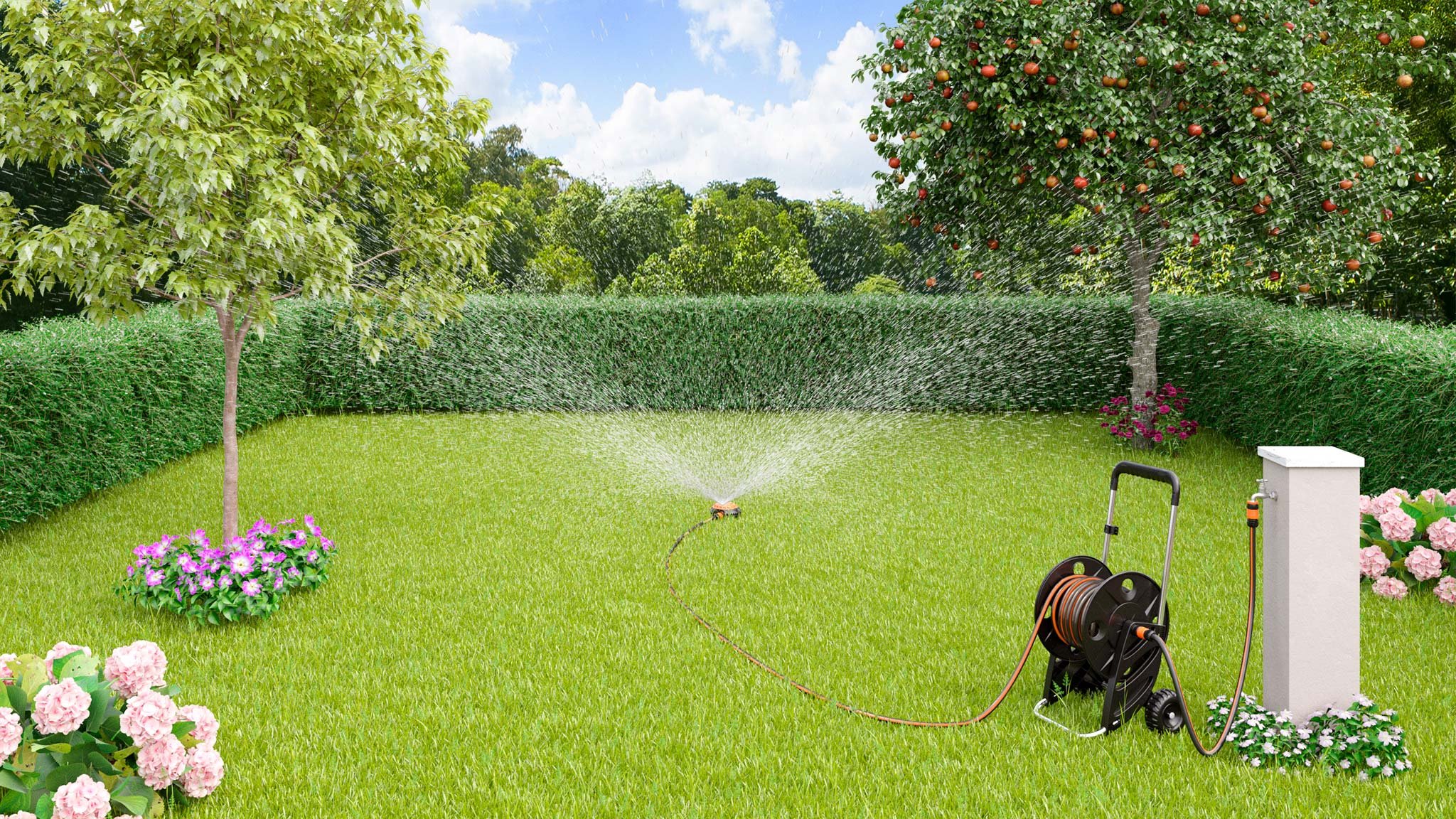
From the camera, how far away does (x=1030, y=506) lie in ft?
23.8

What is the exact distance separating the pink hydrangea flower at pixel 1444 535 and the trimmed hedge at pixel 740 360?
9.38 feet

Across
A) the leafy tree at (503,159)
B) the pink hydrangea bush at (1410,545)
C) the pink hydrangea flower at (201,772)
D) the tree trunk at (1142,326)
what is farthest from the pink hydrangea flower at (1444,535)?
the leafy tree at (503,159)

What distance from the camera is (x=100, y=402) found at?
23.1 feet

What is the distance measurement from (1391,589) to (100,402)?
358 inches

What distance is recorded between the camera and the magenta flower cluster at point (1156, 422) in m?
9.45

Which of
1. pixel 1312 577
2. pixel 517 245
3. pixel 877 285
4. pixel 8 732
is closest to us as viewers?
pixel 8 732

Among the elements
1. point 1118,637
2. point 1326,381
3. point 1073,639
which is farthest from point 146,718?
point 1326,381

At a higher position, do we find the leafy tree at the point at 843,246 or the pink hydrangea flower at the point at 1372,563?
the leafy tree at the point at 843,246

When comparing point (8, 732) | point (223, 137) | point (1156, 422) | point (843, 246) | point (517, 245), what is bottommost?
point (8, 732)

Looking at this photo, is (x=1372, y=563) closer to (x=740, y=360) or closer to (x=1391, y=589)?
(x=1391, y=589)

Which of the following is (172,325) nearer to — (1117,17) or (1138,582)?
(1138,582)

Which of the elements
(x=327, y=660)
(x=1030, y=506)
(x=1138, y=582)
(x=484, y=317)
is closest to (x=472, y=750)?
(x=327, y=660)

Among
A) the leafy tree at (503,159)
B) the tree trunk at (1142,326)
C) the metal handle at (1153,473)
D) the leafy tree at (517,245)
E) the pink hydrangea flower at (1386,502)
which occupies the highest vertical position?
the leafy tree at (503,159)

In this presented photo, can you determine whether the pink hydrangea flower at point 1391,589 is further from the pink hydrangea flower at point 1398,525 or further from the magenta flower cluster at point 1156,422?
the magenta flower cluster at point 1156,422
